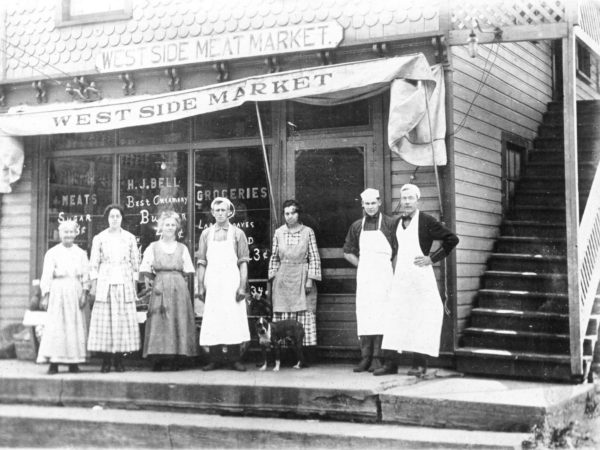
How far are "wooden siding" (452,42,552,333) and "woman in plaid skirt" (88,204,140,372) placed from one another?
3.53 metres

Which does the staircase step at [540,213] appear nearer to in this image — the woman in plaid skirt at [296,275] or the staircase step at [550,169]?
the staircase step at [550,169]

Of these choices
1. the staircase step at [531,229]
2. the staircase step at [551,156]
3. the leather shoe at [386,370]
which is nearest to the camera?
the leather shoe at [386,370]

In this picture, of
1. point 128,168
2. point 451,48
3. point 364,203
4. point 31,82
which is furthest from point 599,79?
point 31,82

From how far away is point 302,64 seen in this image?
846cm

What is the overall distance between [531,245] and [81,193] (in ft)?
Answer: 18.7

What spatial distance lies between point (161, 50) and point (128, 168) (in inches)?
60.7

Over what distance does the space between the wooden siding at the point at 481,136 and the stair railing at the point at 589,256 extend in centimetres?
122

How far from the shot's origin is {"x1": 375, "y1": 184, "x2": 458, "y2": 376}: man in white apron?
7109mm

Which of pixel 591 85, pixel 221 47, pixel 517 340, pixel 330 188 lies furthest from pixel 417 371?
pixel 591 85

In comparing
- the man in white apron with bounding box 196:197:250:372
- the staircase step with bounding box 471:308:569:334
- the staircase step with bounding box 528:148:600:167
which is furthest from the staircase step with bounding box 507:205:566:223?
the man in white apron with bounding box 196:197:250:372

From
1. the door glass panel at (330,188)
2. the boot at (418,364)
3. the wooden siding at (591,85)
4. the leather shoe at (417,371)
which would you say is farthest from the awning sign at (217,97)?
the wooden siding at (591,85)

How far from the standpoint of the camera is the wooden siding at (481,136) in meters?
8.04

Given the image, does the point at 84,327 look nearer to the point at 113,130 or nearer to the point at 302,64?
the point at 113,130

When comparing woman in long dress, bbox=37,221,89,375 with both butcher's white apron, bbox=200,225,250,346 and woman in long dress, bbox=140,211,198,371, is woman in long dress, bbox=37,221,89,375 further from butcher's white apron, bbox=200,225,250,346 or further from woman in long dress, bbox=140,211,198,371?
butcher's white apron, bbox=200,225,250,346
